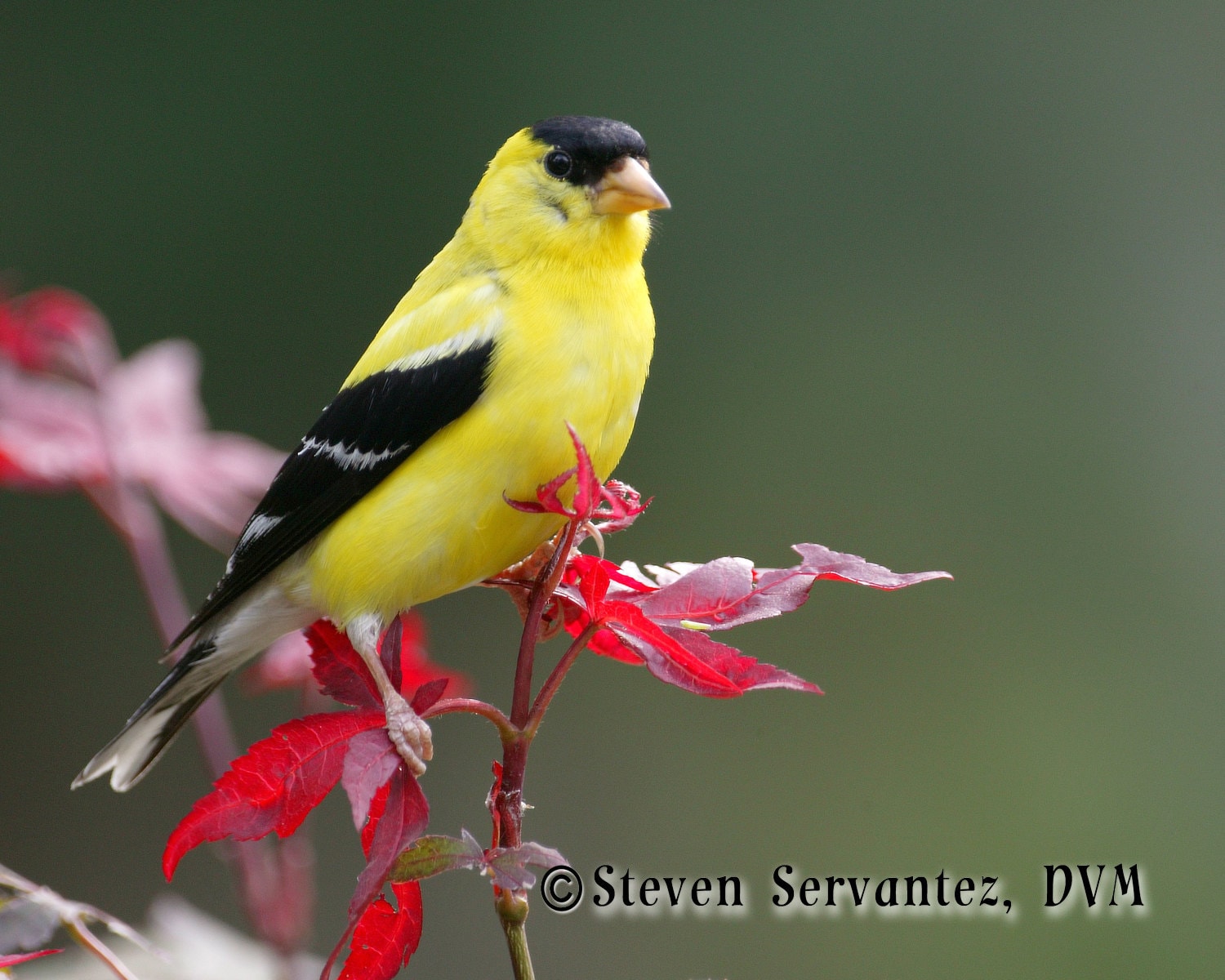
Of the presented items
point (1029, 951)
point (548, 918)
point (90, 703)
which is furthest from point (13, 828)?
point (1029, 951)

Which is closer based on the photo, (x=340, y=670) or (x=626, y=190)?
(x=340, y=670)

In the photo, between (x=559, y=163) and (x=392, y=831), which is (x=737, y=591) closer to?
(x=392, y=831)

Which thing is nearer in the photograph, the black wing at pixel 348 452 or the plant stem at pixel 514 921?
the plant stem at pixel 514 921

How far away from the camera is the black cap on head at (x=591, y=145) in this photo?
194 cm

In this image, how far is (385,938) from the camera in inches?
46.9

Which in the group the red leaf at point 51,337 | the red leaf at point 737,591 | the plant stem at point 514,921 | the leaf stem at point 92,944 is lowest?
the leaf stem at point 92,944

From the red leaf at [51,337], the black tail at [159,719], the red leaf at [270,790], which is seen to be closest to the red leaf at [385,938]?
the red leaf at [270,790]

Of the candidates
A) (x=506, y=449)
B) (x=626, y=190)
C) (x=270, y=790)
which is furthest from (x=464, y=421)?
(x=270, y=790)

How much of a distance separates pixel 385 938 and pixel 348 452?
0.84 meters

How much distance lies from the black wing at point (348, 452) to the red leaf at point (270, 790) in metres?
0.61

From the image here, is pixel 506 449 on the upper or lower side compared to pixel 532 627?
upper

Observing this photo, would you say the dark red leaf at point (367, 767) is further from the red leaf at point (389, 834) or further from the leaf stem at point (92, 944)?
the leaf stem at point (92, 944)

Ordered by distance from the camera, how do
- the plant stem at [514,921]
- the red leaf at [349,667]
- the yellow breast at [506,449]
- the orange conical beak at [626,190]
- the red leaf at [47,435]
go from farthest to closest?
1. the red leaf at [47,435]
2. the orange conical beak at [626,190]
3. the yellow breast at [506,449]
4. the red leaf at [349,667]
5. the plant stem at [514,921]

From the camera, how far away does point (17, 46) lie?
6.22m
